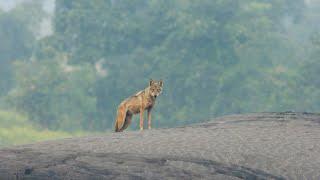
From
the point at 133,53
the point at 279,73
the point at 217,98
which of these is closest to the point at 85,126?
the point at 133,53

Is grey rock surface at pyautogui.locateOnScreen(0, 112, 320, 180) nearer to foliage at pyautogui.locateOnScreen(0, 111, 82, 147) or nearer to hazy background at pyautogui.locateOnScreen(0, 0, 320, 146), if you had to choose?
hazy background at pyautogui.locateOnScreen(0, 0, 320, 146)

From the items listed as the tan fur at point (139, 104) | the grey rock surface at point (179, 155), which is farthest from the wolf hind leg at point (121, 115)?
the grey rock surface at point (179, 155)

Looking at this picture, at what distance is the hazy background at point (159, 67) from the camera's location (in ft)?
161

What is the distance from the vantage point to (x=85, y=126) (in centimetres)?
5231

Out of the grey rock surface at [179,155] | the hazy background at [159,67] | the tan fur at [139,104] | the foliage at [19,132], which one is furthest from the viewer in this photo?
the hazy background at [159,67]

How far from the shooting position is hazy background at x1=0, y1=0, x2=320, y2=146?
49062 millimetres

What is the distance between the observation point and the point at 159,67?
50.5 metres

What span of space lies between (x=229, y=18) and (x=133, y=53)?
282 inches

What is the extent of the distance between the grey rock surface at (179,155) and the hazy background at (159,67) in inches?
1422

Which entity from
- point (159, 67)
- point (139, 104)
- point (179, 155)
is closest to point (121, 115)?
point (139, 104)

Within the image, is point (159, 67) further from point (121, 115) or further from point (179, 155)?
point (179, 155)

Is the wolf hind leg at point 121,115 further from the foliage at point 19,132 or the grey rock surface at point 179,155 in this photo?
the foliage at point 19,132

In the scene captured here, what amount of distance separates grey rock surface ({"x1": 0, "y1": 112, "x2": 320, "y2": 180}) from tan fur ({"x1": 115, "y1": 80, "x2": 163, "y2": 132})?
978mm

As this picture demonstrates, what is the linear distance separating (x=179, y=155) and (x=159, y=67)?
4099cm
